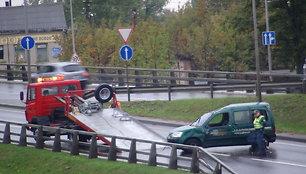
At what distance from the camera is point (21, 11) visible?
78.4 m

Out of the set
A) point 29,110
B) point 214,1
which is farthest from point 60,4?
point 29,110

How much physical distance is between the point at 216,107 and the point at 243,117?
25.5ft

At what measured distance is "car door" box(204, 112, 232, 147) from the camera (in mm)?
21523

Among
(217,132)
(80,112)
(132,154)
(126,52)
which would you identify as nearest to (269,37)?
(126,52)

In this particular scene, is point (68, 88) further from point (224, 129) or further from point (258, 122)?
point (258, 122)

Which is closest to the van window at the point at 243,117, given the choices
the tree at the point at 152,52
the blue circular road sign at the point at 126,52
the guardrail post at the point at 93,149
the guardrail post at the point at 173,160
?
the guardrail post at the point at 93,149

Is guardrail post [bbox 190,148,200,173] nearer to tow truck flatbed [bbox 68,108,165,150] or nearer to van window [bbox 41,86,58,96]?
tow truck flatbed [bbox 68,108,165,150]

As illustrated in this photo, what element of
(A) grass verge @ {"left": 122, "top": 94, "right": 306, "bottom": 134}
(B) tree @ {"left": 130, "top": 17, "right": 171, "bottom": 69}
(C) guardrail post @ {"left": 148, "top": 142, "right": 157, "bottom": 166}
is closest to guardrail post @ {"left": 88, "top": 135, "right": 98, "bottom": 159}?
(C) guardrail post @ {"left": 148, "top": 142, "right": 157, "bottom": 166}

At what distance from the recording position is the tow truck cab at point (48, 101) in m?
24.2

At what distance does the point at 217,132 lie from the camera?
21531 mm

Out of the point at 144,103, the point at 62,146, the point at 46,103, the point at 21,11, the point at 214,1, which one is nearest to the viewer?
the point at 62,146

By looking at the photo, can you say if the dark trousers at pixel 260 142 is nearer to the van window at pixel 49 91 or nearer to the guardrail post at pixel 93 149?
the guardrail post at pixel 93 149

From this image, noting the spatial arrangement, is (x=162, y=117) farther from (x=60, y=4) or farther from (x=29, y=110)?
(x=60, y=4)

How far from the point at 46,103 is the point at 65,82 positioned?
1.10 m
